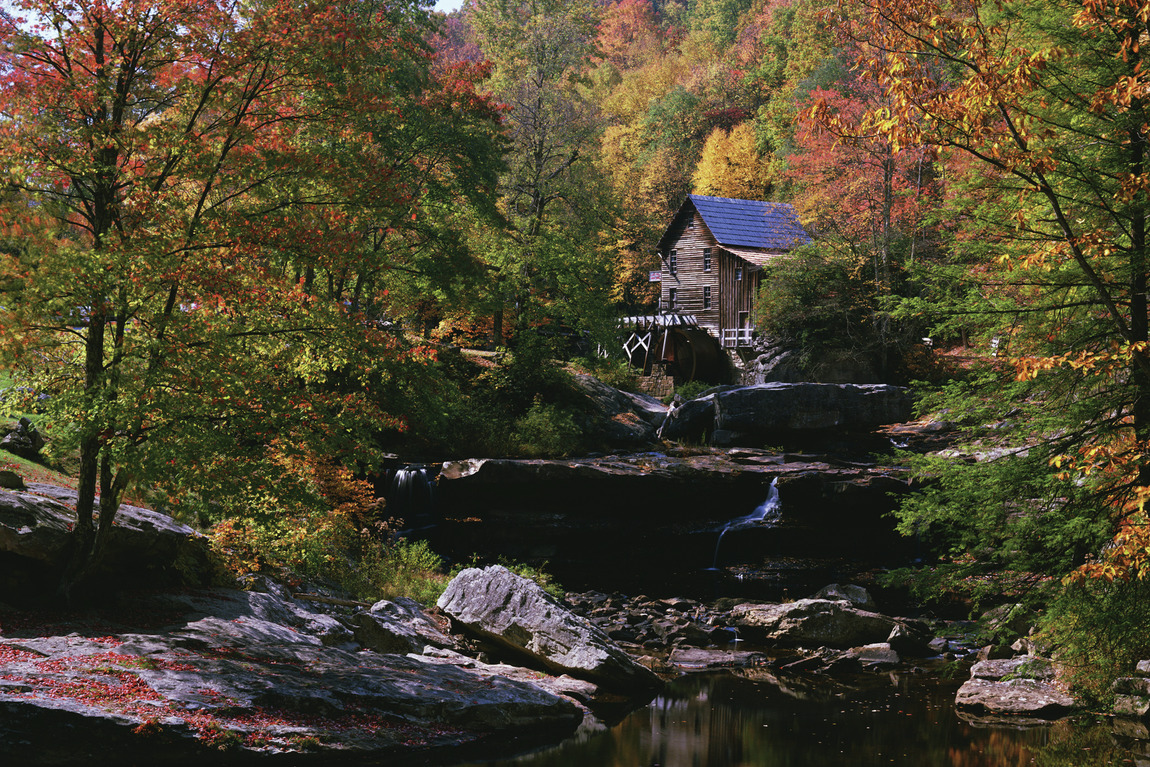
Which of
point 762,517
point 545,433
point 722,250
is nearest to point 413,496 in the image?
point 545,433

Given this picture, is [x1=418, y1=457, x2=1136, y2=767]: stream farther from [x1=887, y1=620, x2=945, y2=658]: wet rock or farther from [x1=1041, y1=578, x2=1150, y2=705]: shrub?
[x1=1041, y1=578, x2=1150, y2=705]: shrub

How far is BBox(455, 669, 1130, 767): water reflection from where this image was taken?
8.39 m

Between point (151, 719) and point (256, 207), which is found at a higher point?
point (256, 207)

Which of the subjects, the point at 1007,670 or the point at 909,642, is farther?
the point at 909,642

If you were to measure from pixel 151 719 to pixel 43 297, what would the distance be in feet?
12.8

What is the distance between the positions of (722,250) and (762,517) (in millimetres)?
22316

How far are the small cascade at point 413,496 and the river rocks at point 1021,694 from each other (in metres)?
11.7

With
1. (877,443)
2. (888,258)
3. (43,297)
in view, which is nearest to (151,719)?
(43,297)

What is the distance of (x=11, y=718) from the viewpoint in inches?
241

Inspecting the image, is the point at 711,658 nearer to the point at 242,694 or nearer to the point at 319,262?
the point at 242,694

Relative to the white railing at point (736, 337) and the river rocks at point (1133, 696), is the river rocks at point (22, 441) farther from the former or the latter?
the white railing at point (736, 337)

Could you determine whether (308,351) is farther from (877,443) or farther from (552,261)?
(877,443)

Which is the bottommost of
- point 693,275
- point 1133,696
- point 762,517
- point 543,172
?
point 1133,696

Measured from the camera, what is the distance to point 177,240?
8.27m
